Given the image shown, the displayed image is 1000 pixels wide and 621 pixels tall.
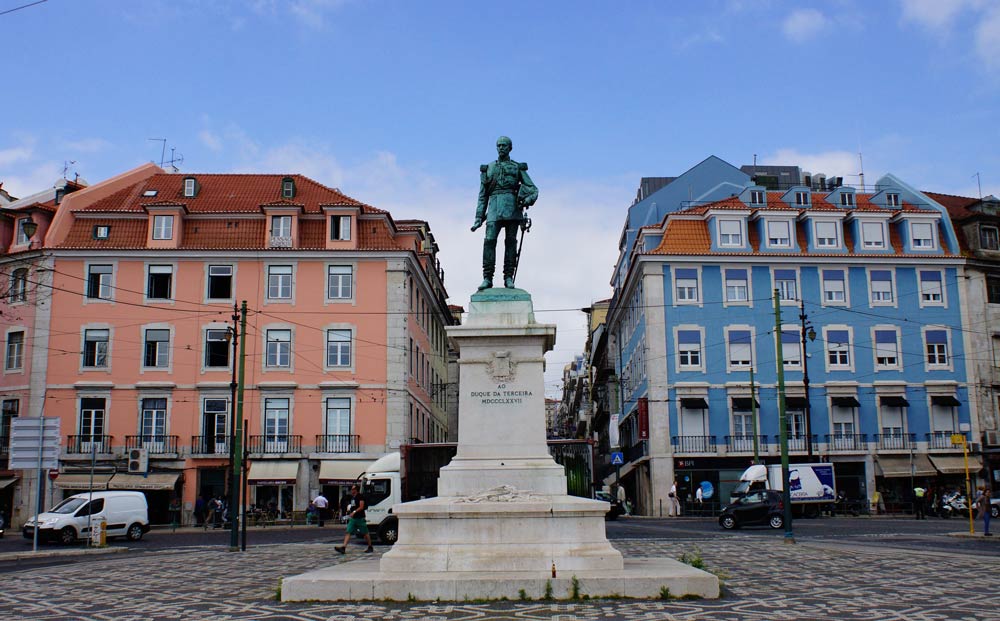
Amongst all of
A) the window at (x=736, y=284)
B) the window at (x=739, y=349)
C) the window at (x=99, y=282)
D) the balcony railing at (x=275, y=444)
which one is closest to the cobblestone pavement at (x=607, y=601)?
the balcony railing at (x=275, y=444)

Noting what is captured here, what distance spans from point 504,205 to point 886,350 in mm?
42374

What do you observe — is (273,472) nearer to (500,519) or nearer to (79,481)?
(79,481)

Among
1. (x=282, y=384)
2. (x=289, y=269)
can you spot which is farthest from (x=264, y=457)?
(x=289, y=269)

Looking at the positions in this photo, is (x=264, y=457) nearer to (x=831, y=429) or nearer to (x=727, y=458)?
(x=727, y=458)

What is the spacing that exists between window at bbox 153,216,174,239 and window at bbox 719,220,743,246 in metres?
29.1

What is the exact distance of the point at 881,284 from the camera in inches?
2085

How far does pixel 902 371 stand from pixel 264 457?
1337 inches

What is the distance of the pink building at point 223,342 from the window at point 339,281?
61 mm

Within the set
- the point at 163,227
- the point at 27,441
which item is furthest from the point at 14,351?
the point at 27,441

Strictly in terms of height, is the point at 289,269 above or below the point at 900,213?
below

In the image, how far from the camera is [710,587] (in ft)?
39.3

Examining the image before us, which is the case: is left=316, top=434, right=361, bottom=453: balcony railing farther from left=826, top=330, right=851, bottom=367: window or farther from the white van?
left=826, top=330, right=851, bottom=367: window

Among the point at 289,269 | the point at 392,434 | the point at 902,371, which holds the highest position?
the point at 289,269

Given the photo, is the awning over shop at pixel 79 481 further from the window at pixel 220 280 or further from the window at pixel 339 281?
the window at pixel 339 281
